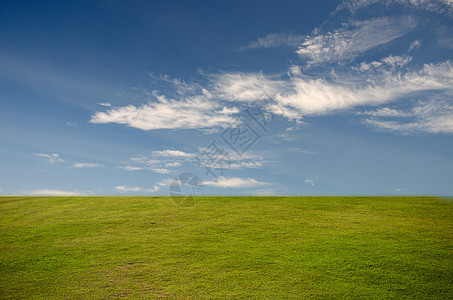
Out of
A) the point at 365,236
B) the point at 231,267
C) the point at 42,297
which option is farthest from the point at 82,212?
the point at 365,236

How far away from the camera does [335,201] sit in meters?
18.7

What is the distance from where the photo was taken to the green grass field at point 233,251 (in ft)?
29.4

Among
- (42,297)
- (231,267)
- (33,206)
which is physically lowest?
(42,297)

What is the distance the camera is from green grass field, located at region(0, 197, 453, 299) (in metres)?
8.97

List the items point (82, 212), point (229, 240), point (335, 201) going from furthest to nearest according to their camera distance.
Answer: point (335, 201), point (82, 212), point (229, 240)

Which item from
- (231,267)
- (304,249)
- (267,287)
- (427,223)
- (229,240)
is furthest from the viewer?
(427,223)

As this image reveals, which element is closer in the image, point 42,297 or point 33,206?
point 42,297

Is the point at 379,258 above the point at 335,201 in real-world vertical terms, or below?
below

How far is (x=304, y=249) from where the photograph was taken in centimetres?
1123

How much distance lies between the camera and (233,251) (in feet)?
36.6

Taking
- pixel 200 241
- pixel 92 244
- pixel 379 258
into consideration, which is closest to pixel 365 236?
pixel 379 258

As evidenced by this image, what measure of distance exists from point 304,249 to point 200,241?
4363 mm

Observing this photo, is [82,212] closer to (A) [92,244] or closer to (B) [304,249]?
(A) [92,244]

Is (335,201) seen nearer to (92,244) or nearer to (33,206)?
(92,244)
